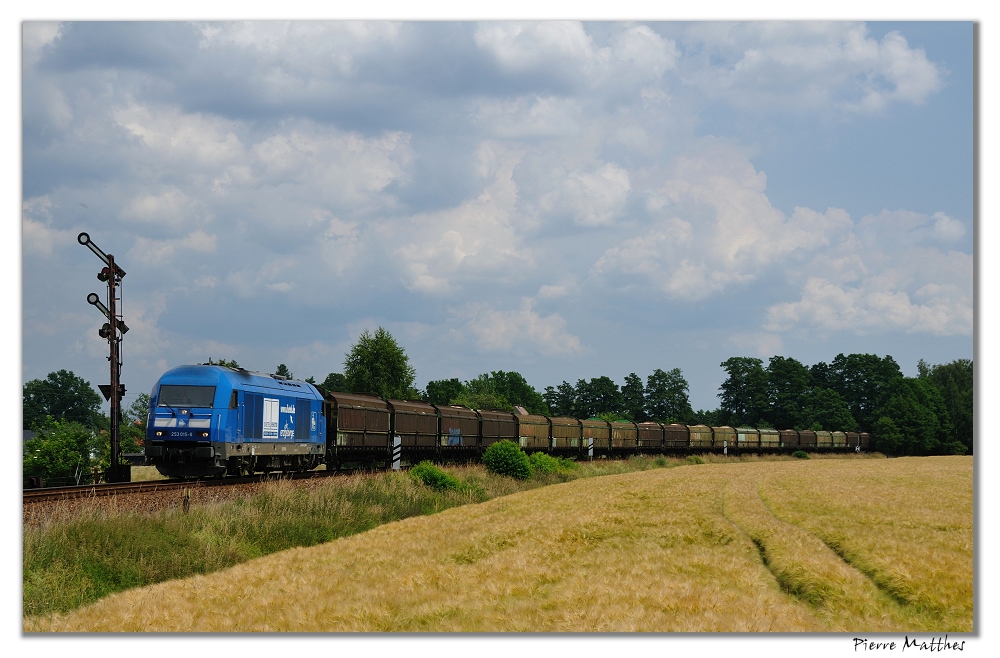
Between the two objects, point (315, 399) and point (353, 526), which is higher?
point (315, 399)

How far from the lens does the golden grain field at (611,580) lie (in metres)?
12.9

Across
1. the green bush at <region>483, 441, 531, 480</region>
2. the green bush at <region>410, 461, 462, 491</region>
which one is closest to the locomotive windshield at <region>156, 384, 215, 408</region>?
the green bush at <region>410, 461, 462, 491</region>

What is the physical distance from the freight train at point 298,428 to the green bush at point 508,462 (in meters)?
5.32

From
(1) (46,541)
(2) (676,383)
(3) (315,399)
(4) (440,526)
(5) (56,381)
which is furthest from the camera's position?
(2) (676,383)

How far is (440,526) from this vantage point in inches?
950

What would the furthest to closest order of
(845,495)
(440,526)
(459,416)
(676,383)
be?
(676,383) → (459,416) → (845,495) → (440,526)

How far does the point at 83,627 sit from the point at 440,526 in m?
11.7

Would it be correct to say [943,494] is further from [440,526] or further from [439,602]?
[439,602]

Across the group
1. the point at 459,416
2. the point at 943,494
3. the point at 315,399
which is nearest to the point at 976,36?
the point at 943,494

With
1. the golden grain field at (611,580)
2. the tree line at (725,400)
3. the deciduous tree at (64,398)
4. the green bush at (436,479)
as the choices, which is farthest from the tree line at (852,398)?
the deciduous tree at (64,398)

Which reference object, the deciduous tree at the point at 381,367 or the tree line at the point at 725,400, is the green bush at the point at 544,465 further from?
the deciduous tree at the point at 381,367

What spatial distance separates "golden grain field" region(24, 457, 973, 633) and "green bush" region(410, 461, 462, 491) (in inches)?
669

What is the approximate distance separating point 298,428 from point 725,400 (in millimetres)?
144412

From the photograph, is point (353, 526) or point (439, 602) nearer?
point (439, 602)
